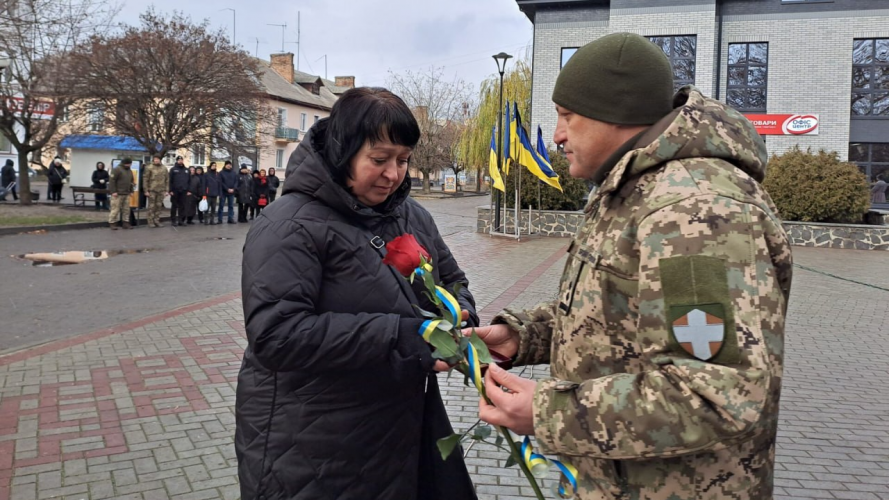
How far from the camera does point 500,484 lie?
417cm

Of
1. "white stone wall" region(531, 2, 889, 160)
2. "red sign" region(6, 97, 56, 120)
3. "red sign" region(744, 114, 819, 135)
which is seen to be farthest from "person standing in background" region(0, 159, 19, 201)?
"red sign" region(744, 114, 819, 135)

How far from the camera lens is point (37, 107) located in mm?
22859

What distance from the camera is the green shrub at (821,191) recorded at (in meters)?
19.7

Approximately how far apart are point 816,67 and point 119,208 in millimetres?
23351

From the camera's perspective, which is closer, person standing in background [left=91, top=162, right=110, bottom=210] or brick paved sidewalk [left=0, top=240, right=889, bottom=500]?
brick paved sidewalk [left=0, top=240, right=889, bottom=500]

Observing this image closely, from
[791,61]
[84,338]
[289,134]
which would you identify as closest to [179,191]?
[84,338]

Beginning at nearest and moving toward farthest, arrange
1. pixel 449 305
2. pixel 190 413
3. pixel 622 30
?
pixel 449 305, pixel 190 413, pixel 622 30

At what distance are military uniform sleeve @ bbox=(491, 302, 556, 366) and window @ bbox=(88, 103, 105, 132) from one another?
2373cm

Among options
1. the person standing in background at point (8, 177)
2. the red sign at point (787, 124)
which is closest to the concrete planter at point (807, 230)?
the red sign at point (787, 124)

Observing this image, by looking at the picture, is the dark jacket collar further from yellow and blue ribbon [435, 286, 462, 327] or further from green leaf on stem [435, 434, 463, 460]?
green leaf on stem [435, 434, 463, 460]

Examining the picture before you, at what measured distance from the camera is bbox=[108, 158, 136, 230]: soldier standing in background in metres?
18.6

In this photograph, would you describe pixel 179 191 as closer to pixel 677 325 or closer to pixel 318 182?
pixel 318 182

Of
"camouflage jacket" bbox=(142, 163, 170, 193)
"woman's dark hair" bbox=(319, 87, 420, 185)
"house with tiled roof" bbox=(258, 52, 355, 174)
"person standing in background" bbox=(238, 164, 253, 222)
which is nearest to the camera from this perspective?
"woman's dark hair" bbox=(319, 87, 420, 185)

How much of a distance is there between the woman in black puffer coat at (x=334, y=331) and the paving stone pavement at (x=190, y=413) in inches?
71.9
